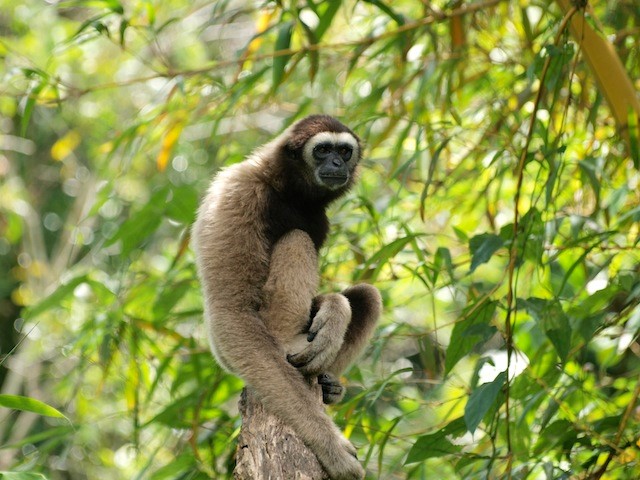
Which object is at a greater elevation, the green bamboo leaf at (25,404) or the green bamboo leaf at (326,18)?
the green bamboo leaf at (326,18)

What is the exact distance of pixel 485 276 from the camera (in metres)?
8.05

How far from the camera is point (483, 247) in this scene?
3668 millimetres

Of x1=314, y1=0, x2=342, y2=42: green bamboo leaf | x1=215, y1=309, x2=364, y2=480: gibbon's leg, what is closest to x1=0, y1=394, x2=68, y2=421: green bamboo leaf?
x1=215, y1=309, x2=364, y2=480: gibbon's leg

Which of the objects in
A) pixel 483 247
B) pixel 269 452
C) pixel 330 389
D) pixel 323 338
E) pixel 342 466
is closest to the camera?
pixel 269 452

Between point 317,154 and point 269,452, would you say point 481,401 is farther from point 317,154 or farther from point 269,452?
point 317,154

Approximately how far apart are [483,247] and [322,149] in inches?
53.1

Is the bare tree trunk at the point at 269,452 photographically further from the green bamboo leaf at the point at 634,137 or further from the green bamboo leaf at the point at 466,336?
the green bamboo leaf at the point at 634,137

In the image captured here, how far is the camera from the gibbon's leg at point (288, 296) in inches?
160

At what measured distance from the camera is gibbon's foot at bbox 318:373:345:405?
418 centimetres

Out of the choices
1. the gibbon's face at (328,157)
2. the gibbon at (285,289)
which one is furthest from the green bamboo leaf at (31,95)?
the gibbon's face at (328,157)

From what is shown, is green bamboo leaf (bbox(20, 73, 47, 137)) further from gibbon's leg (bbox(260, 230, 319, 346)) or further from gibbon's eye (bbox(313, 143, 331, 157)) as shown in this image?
gibbon's leg (bbox(260, 230, 319, 346))

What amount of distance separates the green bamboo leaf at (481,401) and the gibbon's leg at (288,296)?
3.41 ft

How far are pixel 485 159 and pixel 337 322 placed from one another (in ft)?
7.58

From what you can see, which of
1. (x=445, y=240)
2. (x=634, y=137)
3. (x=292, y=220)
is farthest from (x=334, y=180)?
(x=445, y=240)
